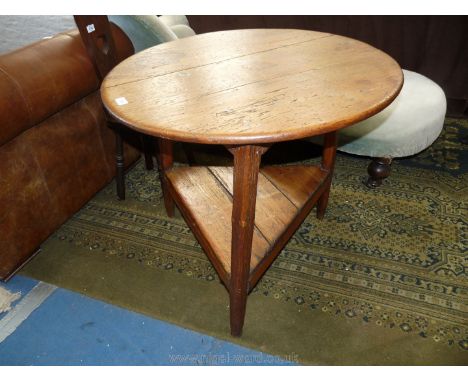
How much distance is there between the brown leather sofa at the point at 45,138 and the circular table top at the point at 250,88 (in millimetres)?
380

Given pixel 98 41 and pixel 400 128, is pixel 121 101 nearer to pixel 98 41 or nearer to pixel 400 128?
pixel 98 41

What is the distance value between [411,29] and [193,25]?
151cm

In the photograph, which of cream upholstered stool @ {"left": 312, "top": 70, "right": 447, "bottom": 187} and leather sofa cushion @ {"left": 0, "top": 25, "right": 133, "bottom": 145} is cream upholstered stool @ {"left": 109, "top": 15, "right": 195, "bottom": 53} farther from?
cream upholstered stool @ {"left": 312, "top": 70, "right": 447, "bottom": 187}

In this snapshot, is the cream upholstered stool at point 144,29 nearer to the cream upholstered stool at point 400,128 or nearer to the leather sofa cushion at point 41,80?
the leather sofa cushion at point 41,80

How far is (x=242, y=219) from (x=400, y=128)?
1.14 m

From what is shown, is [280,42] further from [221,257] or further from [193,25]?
[193,25]

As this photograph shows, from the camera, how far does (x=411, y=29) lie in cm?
235

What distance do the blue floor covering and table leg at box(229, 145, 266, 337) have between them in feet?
0.48

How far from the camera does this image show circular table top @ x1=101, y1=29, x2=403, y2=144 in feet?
2.96

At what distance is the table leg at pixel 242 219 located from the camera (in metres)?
0.93

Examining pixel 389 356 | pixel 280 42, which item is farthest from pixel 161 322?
pixel 280 42

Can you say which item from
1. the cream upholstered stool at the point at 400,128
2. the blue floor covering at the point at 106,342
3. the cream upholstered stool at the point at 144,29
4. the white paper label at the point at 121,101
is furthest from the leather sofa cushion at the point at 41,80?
the cream upholstered stool at the point at 400,128

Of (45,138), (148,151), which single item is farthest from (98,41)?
(148,151)

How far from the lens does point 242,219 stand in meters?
1.02
